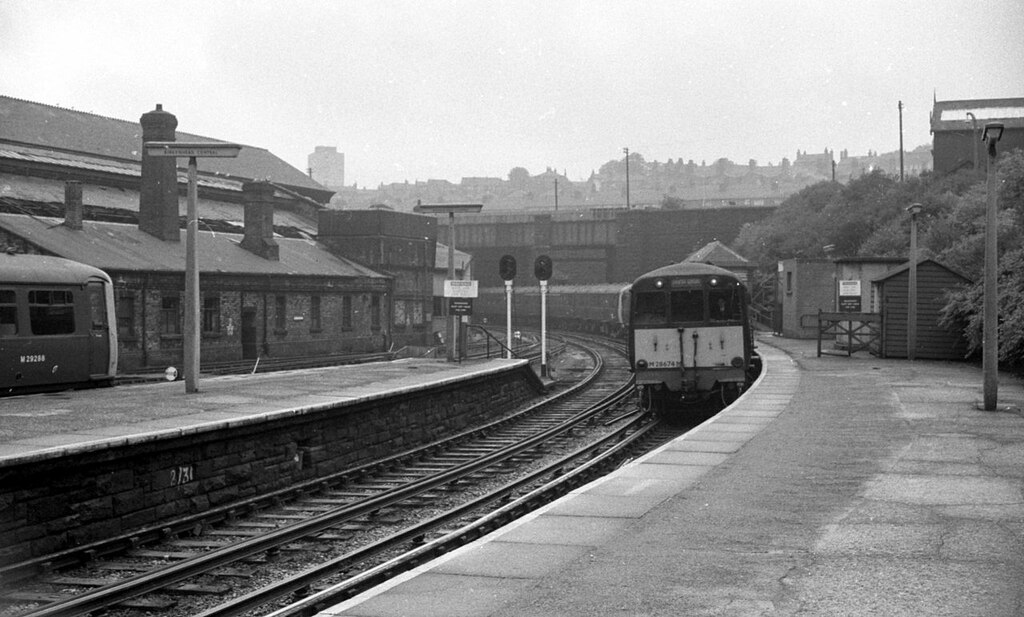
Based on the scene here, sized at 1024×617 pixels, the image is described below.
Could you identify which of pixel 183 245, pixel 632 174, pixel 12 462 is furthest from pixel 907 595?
pixel 632 174

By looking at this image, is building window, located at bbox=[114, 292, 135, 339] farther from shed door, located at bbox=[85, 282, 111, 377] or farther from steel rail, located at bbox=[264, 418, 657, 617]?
steel rail, located at bbox=[264, 418, 657, 617]

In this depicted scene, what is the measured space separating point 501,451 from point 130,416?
6.73 meters

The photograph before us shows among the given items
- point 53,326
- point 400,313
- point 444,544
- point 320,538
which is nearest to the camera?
point 444,544

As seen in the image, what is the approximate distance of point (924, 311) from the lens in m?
32.6

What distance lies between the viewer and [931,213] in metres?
53.7

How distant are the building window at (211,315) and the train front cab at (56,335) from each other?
1556 centimetres

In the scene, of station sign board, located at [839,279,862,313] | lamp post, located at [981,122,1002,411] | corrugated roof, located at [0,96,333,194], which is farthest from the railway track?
corrugated roof, located at [0,96,333,194]

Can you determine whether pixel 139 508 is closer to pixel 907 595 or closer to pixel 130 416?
pixel 130 416

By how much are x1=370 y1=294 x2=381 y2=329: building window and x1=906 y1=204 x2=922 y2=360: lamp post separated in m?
23.9

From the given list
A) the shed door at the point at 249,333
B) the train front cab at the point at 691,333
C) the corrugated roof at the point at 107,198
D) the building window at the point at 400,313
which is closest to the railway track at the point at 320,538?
the train front cab at the point at 691,333

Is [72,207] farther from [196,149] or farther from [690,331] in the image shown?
[690,331]

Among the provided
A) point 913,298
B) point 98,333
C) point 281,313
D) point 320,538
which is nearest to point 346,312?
point 281,313

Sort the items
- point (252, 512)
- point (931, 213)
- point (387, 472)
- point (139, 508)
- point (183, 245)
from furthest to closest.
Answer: point (931, 213)
point (183, 245)
point (387, 472)
point (252, 512)
point (139, 508)

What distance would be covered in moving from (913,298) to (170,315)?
23.9 metres
